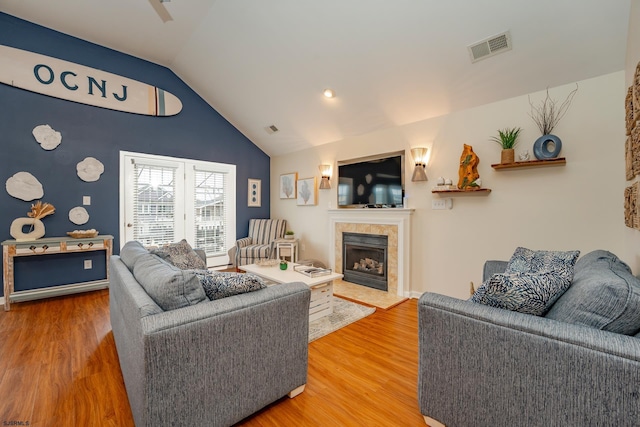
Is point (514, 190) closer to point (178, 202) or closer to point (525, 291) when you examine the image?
point (525, 291)

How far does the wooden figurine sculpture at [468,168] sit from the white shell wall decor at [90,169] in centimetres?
487

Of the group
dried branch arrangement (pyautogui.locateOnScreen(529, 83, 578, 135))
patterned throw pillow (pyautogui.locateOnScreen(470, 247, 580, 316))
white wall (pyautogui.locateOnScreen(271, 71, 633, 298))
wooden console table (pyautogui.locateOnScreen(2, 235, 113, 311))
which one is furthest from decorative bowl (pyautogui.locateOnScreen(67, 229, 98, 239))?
dried branch arrangement (pyautogui.locateOnScreen(529, 83, 578, 135))

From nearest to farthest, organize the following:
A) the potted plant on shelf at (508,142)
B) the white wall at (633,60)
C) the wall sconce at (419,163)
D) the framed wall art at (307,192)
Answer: the white wall at (633,60) < the potted plant on shelf at (508,142) < the wall sconce at (419,163) < the framed wall art at (307,192)

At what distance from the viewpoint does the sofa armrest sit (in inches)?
38.4

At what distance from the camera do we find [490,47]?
2.54m

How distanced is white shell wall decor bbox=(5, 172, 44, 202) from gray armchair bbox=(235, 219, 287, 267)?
110 inches

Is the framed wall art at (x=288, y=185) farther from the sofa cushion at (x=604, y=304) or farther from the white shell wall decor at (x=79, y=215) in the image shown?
the sofa cushion at (x=604, y=304)

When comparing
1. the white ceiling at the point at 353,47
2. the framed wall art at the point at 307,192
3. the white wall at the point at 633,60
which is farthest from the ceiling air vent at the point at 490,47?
the framed wall art at the point at 307,192

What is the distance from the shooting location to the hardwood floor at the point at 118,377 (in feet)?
5.09

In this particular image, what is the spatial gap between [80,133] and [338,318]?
426 centimetres

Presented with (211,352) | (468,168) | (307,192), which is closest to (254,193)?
(307,192)

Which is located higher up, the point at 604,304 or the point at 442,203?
the point at 442,203

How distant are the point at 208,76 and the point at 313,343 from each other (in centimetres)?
425

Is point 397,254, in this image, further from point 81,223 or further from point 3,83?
point 3,83
